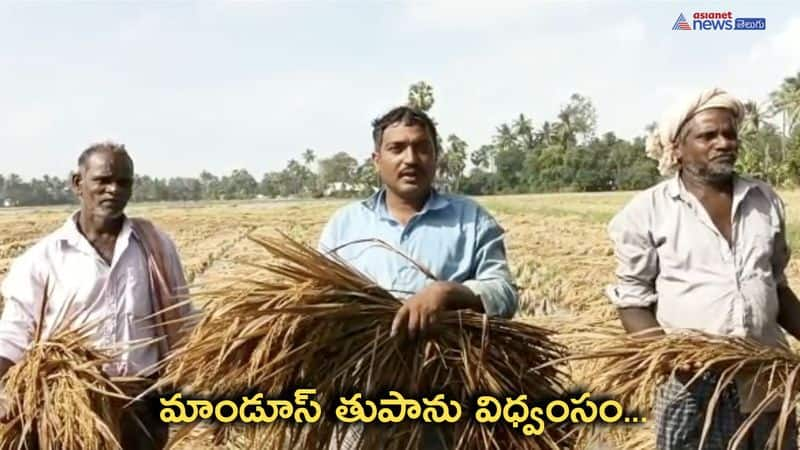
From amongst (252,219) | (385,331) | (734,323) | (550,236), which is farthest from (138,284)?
(252,219)

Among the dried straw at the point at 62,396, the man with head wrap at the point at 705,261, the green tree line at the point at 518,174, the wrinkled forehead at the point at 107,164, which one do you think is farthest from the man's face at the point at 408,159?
the green tree line at the point at 518,174

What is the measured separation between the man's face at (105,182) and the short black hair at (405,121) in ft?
2.39

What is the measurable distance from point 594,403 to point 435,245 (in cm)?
56

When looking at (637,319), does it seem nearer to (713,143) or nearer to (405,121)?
(713,143)

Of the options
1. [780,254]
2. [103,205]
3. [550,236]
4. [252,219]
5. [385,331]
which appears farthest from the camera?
[252,219]

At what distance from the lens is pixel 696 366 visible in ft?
7.05

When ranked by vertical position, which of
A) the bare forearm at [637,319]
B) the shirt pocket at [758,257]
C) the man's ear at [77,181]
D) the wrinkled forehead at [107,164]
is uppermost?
the wrinkled forehead at [107,164]

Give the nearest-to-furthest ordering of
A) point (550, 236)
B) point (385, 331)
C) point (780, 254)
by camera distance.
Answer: point (385, 331), point (780, 254), point (550, 236)

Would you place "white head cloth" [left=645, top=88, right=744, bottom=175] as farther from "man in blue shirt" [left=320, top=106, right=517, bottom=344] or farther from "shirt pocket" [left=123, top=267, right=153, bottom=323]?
"shirt pocket" [left=123, top=267, right=153, bottom=323]

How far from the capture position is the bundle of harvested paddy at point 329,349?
2.19 m

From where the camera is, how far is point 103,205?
8.38ft

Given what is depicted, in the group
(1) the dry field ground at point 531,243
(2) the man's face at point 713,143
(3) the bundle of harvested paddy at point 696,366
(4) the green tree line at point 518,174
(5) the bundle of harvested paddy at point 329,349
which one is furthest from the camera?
(4) the green tree line at point 518,174

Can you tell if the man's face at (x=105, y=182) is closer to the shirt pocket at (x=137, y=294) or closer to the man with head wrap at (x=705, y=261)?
the shirt pocket at (x=137, y=294)

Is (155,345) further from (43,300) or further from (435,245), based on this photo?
(435,245)
